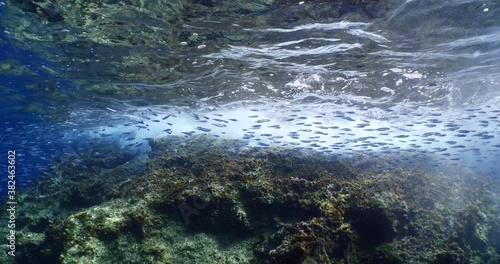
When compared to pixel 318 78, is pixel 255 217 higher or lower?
lower

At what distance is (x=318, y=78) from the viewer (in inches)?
631

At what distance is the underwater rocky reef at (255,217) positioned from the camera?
7887mm

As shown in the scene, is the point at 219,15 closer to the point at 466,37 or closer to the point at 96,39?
the point at 96,39

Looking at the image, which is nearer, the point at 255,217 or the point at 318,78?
the point at 255,217

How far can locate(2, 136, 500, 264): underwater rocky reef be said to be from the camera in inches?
311

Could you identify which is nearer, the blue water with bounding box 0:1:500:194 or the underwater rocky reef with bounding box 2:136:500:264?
the underwater rocky reef with bounding box 2:136:500:264

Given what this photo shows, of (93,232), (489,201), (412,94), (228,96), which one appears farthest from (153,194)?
(489,201)

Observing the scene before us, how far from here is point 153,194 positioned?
32.5ft

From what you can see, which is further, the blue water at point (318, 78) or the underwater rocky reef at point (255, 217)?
the blue water at point (318, 78)

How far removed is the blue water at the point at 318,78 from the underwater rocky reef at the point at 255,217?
248 centimetres

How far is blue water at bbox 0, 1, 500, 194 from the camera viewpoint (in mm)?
11227

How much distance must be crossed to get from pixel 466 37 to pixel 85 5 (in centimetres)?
1432

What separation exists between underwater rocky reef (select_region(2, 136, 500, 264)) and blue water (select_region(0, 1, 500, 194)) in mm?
2478

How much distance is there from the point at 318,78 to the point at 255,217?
366 inches
